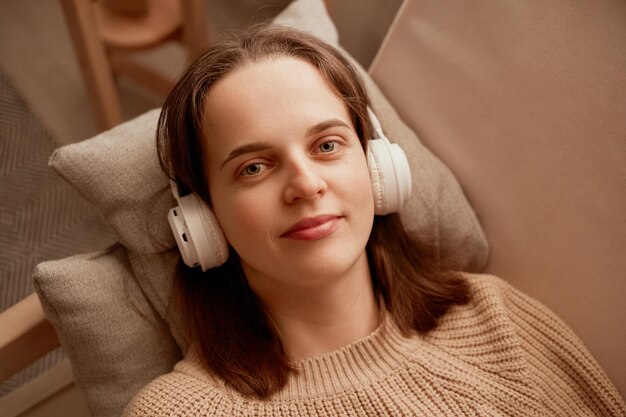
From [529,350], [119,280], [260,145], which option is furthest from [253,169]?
[529,350]

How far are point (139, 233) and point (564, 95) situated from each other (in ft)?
2.60

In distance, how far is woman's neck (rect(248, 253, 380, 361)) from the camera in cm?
100

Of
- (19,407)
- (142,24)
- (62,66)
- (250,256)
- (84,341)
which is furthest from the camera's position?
(62,66)

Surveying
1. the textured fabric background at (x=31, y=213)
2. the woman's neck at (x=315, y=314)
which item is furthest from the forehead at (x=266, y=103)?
the textured fabric background at (x=31, y=213)

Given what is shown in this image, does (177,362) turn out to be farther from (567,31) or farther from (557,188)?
(567,31)

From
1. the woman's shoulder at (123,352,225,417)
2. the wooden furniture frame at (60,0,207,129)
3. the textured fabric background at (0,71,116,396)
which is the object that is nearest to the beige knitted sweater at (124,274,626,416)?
the woman's shoulder at (123,352,225,417)

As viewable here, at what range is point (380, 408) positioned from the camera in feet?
3.10

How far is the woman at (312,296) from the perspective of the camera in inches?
34.9

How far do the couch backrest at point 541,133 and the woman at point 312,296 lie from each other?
0.25 ft

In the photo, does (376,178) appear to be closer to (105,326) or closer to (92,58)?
(105,326)

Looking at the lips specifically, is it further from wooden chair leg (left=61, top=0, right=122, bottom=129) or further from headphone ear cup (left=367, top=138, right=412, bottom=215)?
wooden chair leg (left=61, top=0, right=122, bottom=129)

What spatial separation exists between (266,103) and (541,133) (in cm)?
51

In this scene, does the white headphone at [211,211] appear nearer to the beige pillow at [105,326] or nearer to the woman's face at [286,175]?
the woman's face at [286,175]

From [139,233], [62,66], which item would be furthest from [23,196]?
[139,233]
